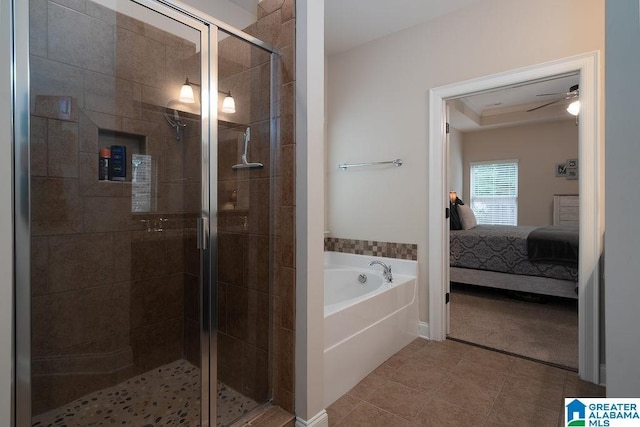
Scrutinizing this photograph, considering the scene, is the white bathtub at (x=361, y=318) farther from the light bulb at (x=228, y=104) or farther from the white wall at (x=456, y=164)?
the white wall at (x=456, y=164)

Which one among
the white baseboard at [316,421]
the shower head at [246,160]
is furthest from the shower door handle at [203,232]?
the white baseboard at [316,421]

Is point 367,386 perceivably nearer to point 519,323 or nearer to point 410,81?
point 519,323

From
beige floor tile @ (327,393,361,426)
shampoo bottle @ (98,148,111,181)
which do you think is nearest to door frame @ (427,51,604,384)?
beige floor tile @ (327,393,361,426)

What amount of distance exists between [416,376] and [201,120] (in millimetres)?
1929

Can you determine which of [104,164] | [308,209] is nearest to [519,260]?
[308,209]

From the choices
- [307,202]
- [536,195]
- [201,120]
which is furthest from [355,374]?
[536,195]

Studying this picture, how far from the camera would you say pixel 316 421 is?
1487 mm

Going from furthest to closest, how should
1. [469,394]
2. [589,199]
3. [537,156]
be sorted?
[537,156] → [589,199] → [469,394]

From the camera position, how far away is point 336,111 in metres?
3.20

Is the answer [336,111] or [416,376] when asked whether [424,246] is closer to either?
[416,376]

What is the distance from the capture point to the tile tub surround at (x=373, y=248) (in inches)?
107

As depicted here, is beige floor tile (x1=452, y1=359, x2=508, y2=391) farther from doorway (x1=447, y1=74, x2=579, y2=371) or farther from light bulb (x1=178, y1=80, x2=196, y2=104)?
light bulb (x1=178, y1=80, x2=196, y2=104)

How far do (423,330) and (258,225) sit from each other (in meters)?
1.77

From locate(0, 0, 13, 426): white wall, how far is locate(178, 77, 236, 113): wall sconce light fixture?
2.25 ft
